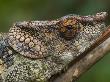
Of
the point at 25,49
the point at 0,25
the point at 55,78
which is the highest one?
the point at 0,25

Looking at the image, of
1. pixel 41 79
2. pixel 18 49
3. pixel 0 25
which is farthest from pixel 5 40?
pixel 0 25

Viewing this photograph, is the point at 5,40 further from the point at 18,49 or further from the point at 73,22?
the point at 73,22

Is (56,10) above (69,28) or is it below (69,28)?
above

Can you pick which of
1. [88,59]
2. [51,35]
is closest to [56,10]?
[51,35]

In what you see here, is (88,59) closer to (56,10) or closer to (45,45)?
(45,45)

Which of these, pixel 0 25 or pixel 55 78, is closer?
pixel 55 78

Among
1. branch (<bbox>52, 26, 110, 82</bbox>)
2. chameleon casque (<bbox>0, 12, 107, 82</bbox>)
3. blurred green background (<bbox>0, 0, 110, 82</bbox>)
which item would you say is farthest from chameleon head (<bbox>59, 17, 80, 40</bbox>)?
blurred green background (<bbox>0, 0, 110, 82</bbox>)
